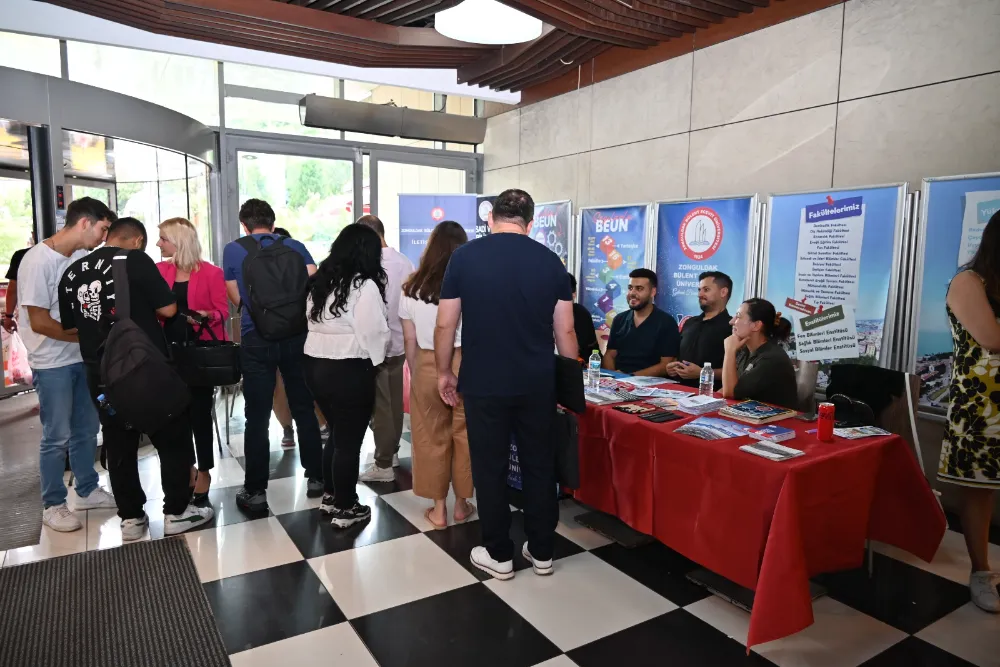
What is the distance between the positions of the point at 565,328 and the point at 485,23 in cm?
285

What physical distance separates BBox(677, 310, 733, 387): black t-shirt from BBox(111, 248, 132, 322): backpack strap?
3093mm

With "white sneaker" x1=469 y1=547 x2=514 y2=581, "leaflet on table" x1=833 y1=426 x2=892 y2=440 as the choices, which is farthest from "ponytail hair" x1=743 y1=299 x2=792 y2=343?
"white sneaker" x1=469 y1=547 x2=514 y2=581

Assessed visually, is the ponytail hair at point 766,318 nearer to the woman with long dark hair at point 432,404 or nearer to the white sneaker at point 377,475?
the woman with long dark hair at point 432,404

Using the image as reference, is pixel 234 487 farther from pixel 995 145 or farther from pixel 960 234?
pixel 995 145

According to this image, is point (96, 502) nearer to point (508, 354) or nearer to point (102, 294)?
point (102, 294)

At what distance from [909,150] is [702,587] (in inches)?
122

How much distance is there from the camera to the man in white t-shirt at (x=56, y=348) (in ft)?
9.80

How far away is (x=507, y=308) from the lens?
8.11ft

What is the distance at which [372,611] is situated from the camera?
95.9 inches

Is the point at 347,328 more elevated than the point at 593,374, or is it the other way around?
the point at 347,328

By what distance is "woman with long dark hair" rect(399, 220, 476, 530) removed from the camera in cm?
304

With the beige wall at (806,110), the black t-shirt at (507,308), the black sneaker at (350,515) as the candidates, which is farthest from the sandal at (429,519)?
the beige wall at (806,110)

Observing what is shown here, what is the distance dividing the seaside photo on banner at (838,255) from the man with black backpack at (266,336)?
127 inches

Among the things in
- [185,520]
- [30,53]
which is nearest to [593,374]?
[185,520]
